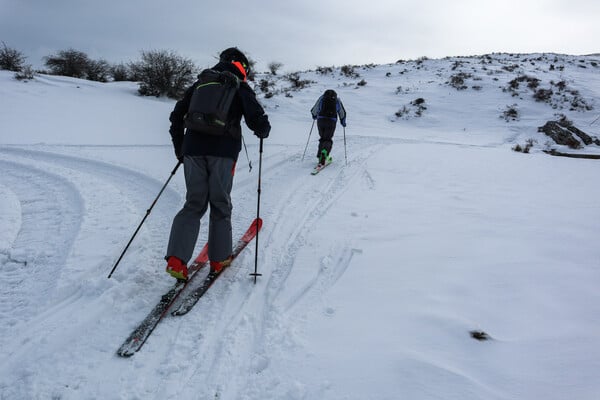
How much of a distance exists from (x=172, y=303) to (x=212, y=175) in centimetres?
114

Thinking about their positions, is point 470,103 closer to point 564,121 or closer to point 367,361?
point 564,121

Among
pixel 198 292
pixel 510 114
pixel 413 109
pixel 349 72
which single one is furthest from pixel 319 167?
pixel 349 72

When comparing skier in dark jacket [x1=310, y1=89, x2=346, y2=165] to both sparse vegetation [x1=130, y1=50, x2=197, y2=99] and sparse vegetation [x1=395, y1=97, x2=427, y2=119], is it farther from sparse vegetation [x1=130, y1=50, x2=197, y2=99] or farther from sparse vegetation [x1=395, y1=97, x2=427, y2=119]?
sparse vegetation [x1=130, y1=50, x2=197, y2=99]

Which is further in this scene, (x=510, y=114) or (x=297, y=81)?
(x=297, y=81)

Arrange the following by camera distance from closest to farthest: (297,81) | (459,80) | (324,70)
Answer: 1. (459,80)
2. (297,81)
3. (324,70)

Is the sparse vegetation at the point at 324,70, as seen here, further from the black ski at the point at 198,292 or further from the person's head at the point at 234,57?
the black ski at the point at 198,292

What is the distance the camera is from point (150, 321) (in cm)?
253

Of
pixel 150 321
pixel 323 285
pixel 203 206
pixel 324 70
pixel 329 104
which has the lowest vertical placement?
pixel 150 321

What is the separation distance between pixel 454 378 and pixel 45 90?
58.9ft

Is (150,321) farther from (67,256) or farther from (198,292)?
(67,256)

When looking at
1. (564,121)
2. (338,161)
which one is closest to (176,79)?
(338,161)

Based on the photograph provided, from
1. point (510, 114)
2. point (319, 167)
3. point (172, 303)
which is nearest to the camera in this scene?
point (172, 303)

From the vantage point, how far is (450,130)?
45.8 ft

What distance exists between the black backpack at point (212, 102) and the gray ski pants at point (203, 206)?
11.5 inches
